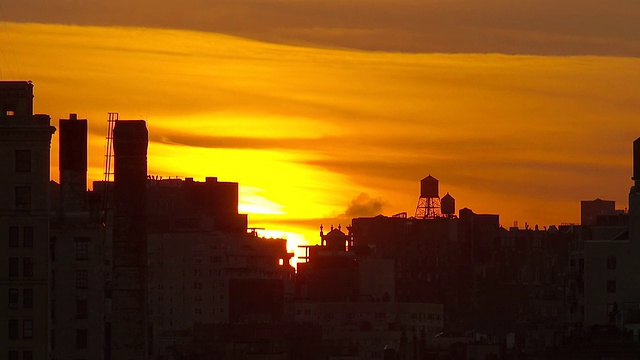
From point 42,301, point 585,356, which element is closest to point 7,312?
point 42,301

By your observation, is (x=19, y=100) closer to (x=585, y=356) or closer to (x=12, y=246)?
(x=12, y=246)

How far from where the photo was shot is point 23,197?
641ft

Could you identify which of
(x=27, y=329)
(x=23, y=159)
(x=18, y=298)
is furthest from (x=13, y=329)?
(x=23, y=159)

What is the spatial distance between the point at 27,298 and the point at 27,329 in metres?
2.70

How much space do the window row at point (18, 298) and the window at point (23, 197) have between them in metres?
6.50

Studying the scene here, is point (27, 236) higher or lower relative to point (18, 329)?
higher

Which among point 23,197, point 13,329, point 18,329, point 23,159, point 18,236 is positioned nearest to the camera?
point 18,329

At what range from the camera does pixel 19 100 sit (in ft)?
652

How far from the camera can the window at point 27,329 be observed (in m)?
191

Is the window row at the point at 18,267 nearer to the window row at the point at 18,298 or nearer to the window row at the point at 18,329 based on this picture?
the window row at the point at 18,298

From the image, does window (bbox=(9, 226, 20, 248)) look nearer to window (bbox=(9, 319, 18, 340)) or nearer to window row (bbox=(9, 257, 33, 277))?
window row (bbox=(9, 257, 33, 277))

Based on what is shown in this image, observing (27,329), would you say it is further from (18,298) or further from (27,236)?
(27,236)

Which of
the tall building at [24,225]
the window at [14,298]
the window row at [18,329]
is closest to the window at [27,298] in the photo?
the tall building at [24,225]

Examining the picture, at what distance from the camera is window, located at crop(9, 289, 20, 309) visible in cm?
19225
